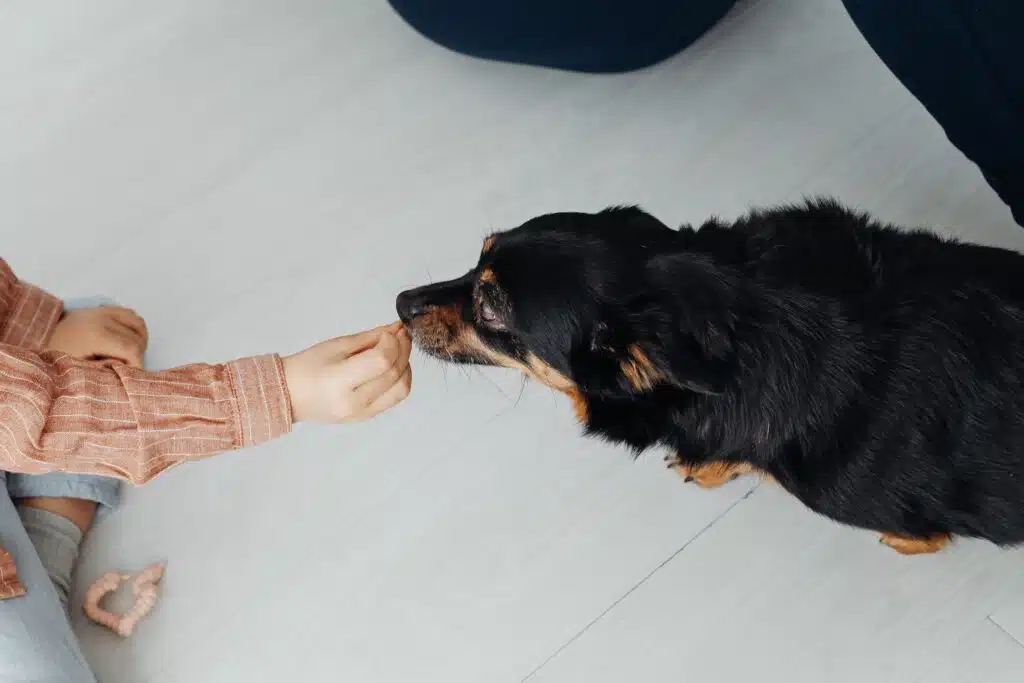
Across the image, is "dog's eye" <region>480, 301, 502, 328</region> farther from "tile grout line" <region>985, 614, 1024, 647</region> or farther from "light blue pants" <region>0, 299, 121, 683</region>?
"tile grout line" <region>985, 614, 1024, 647</region>

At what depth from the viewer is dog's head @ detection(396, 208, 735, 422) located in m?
1.16

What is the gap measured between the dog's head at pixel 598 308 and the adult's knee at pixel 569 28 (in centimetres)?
67

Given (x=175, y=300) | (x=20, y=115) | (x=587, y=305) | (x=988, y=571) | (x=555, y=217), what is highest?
(x=20, y=115)

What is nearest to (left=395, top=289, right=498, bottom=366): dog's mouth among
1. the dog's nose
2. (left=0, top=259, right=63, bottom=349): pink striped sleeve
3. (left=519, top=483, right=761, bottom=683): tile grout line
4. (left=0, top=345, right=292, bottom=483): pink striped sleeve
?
the dog's nose

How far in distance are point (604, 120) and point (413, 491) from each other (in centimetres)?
91

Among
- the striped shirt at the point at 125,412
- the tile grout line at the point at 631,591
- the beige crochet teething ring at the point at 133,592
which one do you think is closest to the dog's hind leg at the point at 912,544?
the tile grout line at the point at 631,591

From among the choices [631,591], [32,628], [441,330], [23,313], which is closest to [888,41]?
[441,330]

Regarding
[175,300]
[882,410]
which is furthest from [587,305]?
[175,300]

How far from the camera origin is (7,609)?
1334 millimetres

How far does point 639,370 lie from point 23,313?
41.4 inches

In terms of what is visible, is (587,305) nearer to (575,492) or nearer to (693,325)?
(693,325)

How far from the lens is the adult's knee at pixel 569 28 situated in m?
1.84

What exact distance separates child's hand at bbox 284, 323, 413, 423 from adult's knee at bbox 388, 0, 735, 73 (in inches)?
33.8

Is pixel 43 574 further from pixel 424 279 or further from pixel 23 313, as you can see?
pixel 424 279
